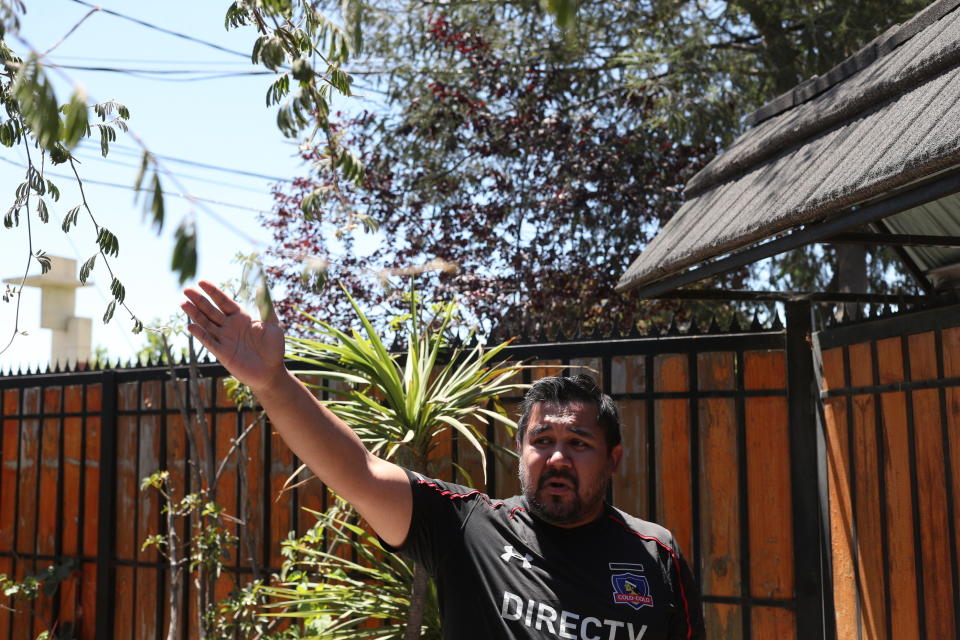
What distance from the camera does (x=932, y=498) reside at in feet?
11.9

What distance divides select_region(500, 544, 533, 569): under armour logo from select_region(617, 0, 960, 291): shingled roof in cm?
164

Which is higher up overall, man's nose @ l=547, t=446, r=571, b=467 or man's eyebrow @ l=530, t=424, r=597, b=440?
man's eyebrow @ l=530, t=424, r=597, b=440

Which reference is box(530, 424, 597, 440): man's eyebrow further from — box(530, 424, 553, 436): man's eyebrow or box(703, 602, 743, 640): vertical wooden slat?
box(703, 602, 743, 640): vertical wooden slat

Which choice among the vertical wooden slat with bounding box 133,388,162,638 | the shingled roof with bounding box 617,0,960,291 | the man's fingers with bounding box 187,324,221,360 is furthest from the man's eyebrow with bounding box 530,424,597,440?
the vertical wooden slat with bounding box 133,388,162,638

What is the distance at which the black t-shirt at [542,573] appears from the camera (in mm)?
2273

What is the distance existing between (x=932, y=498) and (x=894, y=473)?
0.84ft

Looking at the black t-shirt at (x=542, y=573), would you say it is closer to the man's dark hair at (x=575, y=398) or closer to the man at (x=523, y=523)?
the man at (x=523, y=523)

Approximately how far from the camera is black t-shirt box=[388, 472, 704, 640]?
7.46ft

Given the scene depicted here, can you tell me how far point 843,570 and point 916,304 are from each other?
3.86 feet

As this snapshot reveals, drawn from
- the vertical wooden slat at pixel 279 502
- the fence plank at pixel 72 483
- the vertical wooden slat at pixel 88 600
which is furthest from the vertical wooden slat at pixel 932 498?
the fence plank at pixel 72 483

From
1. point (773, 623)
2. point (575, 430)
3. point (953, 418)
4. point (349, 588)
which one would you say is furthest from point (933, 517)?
point (349, 588)

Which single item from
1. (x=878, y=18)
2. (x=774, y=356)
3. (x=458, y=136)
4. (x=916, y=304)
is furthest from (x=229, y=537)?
(x=878, y=18)

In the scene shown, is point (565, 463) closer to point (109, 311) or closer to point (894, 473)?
point (109, 311)

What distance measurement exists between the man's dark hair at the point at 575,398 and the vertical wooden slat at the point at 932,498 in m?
1.56
